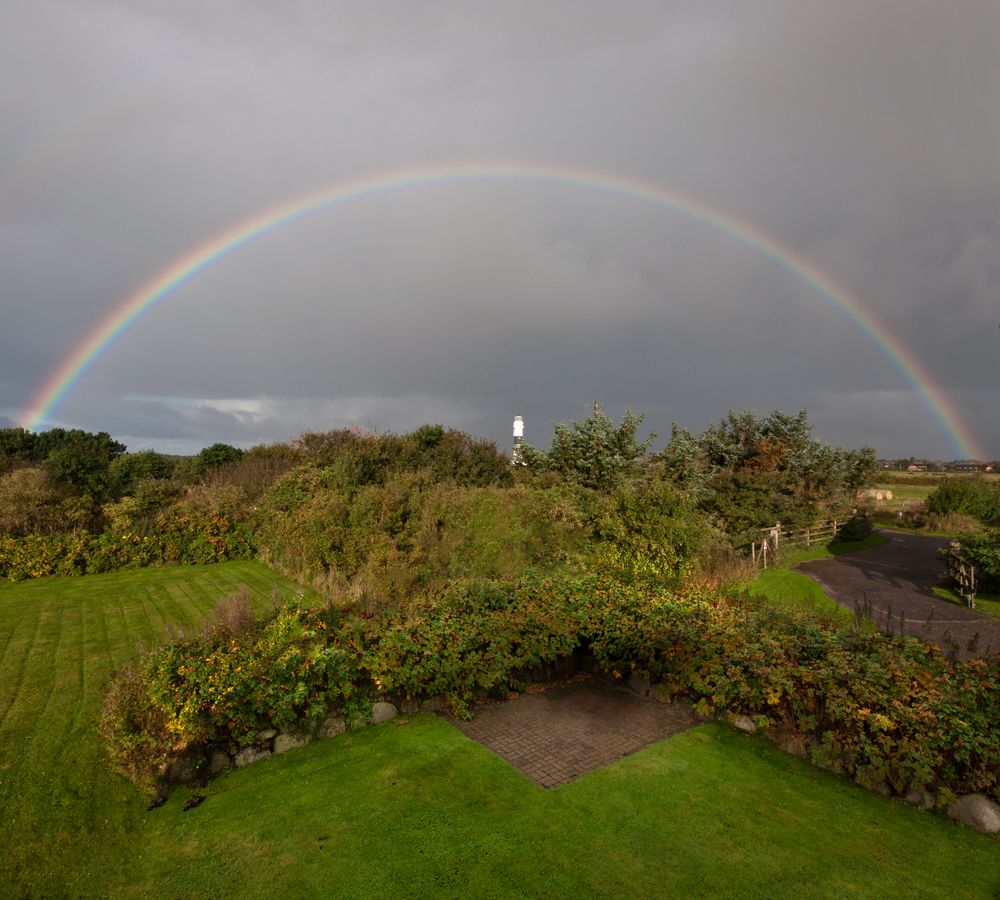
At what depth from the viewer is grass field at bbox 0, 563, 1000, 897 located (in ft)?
A: 14.8

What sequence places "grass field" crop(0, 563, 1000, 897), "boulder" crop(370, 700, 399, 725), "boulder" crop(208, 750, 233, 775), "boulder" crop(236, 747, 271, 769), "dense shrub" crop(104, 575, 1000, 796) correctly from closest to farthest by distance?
"grass field" crop(0, 563, 1000, 897) → "dense shrub" crop(104, 575, 1000, 796) → "boulder" crop(208, 750, 233, 775) → "boulder" crop(236, 747, 271, 769) → "boulder" crop(370, 700, 399, 725)

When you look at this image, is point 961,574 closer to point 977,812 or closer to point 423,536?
point 977,812

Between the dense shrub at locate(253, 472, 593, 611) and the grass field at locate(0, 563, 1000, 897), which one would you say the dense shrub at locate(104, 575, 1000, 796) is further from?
the dense shrub at locate(253, 472, 593, 611)

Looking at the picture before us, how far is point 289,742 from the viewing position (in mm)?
6512

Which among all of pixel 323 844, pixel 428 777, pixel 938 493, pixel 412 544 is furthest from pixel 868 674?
A: pixel 938 493

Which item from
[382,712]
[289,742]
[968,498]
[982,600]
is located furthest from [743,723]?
[968,498]

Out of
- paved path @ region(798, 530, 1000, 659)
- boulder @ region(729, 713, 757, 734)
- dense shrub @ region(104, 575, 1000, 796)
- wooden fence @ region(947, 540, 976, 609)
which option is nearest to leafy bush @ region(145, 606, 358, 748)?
dense shrub @ region(104, 575, 1000, 796)

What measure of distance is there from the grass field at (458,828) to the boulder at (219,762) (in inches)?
5.4

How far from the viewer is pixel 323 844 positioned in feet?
16.3

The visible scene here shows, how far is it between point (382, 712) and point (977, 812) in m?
5.99

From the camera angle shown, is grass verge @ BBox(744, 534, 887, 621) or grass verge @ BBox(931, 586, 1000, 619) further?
grass verge @ BBox(931, 586, 1000, 619)

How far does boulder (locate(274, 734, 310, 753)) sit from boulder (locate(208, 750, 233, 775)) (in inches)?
19.1

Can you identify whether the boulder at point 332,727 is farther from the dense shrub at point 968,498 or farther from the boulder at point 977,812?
the dense shrub at point 968,498

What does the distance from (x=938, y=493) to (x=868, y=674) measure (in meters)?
35.6
